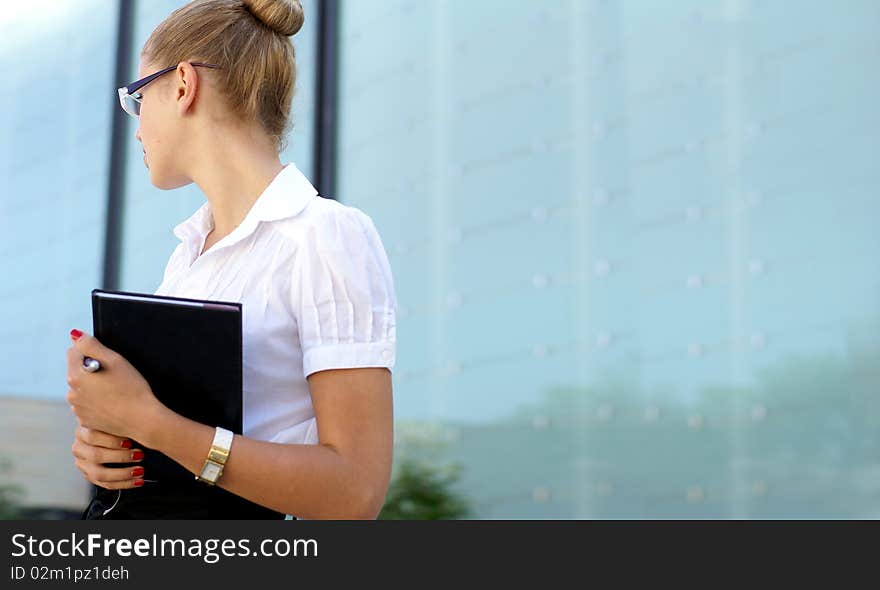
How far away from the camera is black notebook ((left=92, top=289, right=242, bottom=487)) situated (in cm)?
103

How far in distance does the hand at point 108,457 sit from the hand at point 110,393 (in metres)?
0.02

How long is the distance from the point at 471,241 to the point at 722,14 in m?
1.40

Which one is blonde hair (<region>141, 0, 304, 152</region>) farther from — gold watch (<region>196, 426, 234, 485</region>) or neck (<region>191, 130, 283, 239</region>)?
gold watch (<region>196, 426, 234, 485</region>)

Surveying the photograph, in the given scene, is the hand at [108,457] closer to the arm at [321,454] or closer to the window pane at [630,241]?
the arm at [321,454]

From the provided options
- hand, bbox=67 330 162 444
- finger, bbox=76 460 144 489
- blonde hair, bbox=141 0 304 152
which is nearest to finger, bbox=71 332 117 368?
hand, bbox=67 330 162 444

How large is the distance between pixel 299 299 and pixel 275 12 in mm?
359

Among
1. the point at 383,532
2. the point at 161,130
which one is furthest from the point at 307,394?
the point at 161,130

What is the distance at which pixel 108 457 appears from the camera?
3.41ft

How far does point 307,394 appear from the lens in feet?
3.63

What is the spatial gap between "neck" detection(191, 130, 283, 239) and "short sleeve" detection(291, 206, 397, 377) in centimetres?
12

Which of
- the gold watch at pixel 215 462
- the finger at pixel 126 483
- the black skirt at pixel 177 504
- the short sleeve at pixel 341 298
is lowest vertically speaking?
the black skirt at pixel 177 504

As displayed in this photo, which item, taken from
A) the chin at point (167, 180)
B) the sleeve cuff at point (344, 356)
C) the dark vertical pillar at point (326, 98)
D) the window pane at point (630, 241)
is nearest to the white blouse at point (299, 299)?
the sleeve cuff at point (344, 356)

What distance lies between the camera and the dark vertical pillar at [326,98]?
14.9 ft

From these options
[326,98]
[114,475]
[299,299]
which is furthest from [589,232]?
[114,475]
